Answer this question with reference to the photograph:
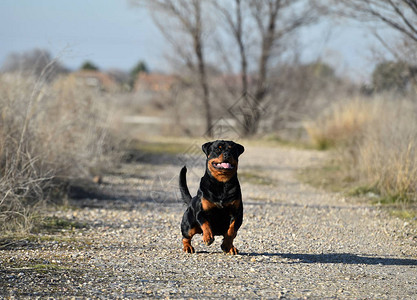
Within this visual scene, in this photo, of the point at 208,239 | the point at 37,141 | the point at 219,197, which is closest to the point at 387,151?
the point at 219,197

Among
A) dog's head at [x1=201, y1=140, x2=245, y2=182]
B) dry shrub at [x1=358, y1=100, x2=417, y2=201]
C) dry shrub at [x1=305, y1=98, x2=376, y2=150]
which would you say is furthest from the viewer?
dry shrub at [x1=305, y1=98, x2=376, y2=150]

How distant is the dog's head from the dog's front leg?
376mm

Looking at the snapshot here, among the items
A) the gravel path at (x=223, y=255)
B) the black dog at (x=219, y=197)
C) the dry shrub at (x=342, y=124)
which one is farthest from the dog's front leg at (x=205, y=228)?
the dry shrub at (x=342, y=124)

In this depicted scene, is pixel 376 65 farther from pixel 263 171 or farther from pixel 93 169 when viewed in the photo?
pixel 93 169

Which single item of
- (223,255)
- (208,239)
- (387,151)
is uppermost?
(387,151)

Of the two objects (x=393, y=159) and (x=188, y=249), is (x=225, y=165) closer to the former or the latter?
(x=188, y=249)

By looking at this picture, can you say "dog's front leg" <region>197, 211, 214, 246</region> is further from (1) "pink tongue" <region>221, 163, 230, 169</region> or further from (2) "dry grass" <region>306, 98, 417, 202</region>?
(2) "dry grass" <region>306, 98, 417, 202</region>

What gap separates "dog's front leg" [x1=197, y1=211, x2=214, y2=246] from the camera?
470 cm

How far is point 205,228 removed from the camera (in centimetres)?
476

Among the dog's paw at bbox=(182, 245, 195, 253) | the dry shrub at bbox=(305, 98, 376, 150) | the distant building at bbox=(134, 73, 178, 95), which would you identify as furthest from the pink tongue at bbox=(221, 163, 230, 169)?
the distant building at bbox=(134, 73, 178, 95)

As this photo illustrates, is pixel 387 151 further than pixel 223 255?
Yes

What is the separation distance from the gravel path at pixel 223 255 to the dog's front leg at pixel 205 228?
0.25 meters

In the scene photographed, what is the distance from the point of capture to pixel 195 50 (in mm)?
21422

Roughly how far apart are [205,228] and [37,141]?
428 cm
